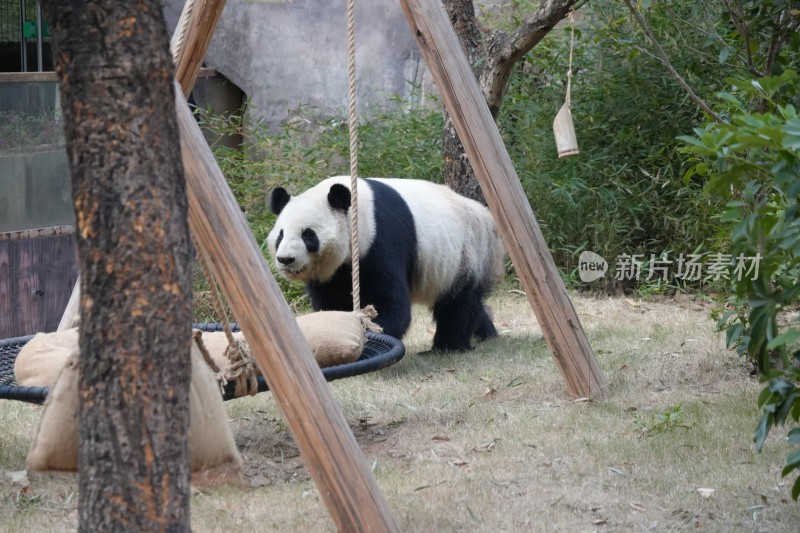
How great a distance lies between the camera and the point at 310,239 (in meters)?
5.00

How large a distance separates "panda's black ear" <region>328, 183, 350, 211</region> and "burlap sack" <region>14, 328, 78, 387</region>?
175 centimetres

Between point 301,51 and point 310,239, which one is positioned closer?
point 310,239

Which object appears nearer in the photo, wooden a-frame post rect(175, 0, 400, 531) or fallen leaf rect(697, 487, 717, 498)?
wooden a-frame post rect(175, 0, 400, 531)

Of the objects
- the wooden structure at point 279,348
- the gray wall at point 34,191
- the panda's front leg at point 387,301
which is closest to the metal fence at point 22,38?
the gray wall at point 34,191

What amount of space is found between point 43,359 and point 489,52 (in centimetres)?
357

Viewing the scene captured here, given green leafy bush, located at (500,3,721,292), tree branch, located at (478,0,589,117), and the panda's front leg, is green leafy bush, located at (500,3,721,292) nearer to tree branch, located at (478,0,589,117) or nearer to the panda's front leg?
tree branch, located at (478,0,589,117)

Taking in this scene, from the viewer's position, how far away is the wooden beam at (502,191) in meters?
3.94

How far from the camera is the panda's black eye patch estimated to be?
499cm

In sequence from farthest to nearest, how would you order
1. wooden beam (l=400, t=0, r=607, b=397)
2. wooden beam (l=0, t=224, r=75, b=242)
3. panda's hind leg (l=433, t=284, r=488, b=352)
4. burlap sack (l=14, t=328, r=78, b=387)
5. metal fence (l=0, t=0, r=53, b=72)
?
metal fence (l=0, t=0, r=53, b=72), wooden beam (l=0, t=224, r=75, b=242), panda's hind leg (l=433, t=284, r=488, b=352), wooden beam (l=400, t=0, r=607, b=397), burlap sack (l=14, t=328, r=78, b=387)

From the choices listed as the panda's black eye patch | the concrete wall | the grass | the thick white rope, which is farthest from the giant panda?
the concrete wall

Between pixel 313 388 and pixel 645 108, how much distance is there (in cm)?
540

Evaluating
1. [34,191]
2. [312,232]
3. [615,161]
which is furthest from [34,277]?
[615,161]

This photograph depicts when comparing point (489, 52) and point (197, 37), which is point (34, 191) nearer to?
point (489, 52)

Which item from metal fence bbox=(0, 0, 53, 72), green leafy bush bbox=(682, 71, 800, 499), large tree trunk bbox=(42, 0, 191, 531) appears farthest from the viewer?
metal fence bbox=(0, 0, 53, 72)
